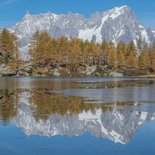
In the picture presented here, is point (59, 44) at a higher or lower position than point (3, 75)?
higher

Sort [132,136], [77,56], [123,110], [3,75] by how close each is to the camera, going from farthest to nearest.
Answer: [77,56], [3,75], [123,110], [132,136]

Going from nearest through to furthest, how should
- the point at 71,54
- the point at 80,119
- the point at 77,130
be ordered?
the point at 77,130
the point at 80,119
the point at 71,54

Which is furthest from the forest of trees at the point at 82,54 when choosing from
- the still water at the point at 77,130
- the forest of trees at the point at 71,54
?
the still water at the point at 77,130

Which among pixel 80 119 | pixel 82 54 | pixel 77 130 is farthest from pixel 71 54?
pixel 77 130

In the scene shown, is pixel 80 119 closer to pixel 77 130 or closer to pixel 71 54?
pixel 77 130

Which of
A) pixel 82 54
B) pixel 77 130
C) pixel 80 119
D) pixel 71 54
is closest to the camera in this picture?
pixel 77 130

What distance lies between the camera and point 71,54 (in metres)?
164

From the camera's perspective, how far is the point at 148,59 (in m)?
182

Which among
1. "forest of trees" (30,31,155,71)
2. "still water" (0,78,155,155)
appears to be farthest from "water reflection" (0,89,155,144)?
"forest of trees" (30,31,155,71)

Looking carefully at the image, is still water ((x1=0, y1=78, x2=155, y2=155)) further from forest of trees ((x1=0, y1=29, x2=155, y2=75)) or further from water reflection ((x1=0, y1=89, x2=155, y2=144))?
forest of trees ((x1=0, y1=29, x2=155, y2=75))

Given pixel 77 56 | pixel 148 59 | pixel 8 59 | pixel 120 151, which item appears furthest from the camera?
pixel 148 59

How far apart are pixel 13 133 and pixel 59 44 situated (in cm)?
14584

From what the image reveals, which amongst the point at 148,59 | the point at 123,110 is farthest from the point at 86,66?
the point at 123,110

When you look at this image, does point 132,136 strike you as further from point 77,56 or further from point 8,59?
point 77,56
